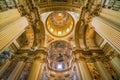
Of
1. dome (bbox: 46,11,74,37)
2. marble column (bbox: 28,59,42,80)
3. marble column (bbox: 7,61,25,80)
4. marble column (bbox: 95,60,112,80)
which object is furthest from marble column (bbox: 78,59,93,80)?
dome (bbox: 46,11,74,37)

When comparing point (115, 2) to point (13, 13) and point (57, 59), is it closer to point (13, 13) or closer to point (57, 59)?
point (13, 13)

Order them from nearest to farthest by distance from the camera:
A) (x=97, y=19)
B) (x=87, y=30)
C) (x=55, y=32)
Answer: (x=97, y=19), (x=87, y=30), (x=55, y=32)

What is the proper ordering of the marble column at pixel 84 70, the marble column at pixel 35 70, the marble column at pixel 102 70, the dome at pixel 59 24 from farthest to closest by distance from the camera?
the dome at pixel 59 24, the marble column at pixel 84 70, the marble column at pixel 35 70, the marble column at pixel 102 70

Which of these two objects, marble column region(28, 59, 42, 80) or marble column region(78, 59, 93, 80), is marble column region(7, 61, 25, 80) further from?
marble column region(78, 59, 93, 80)

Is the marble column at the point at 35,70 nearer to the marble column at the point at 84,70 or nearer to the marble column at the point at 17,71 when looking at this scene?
the marble column at the point at 17,71

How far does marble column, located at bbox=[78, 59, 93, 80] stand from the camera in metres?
10.0

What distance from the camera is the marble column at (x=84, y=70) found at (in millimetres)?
10048

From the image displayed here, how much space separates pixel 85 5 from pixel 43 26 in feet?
20.8

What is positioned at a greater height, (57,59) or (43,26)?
(43,26)

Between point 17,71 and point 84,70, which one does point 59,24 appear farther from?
point 17,71

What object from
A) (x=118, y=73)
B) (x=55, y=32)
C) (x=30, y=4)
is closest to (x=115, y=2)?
(x=118, y=73)

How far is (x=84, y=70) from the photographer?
10680 millimetres

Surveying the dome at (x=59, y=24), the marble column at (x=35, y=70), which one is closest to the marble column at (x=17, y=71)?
the marble column at (x=35, y=70)

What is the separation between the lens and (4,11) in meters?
7.10
